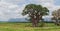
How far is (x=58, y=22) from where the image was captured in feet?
229

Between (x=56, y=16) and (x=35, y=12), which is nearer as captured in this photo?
(x=35, y=12)

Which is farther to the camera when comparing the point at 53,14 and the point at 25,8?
the point at 53,14

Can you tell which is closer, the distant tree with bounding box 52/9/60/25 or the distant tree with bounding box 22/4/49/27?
the distant tree with bounding box 22/4/49/27

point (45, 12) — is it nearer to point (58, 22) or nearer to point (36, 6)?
point (36, 6)

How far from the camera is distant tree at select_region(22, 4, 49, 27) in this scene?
192ft

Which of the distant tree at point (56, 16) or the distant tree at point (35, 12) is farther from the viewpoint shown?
the distant tree at point (56, 16)

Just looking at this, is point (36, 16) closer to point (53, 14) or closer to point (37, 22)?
point (37, 22)

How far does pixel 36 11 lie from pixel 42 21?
4.16m

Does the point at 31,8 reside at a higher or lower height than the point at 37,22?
higher

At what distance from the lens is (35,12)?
195ft

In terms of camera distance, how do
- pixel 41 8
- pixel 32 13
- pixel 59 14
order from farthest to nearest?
pixel 59 14
pixel 41 8
pixel 32 13

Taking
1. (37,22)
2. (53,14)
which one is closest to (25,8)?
(37,22)

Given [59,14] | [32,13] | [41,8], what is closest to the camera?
[32,13]

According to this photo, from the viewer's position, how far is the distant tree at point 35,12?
192 feet
